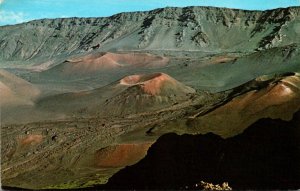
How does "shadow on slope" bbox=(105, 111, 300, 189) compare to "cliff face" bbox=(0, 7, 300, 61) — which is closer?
"shadow on slope" bbox=(105, 111, 300, 189)

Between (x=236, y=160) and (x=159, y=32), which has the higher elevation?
(x=159, y=32)

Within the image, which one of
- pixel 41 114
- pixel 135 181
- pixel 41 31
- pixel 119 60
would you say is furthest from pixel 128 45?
pixel 135 181

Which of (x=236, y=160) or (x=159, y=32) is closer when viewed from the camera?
(x=236, y=160)

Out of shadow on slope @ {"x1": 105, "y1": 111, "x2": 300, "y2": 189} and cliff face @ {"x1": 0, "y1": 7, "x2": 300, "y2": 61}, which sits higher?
cliff face @ {"x1": 0, "y1": 7, "x2": 300, "y2": 61}

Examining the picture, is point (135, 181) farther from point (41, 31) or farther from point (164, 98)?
point (41, 31)

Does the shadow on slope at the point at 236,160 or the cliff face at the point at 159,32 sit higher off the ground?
the cliff face at the point at 159,32
